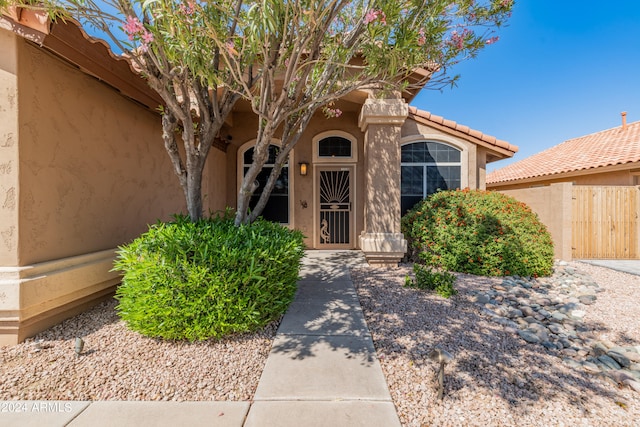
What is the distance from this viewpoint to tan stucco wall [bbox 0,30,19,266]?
2906mm

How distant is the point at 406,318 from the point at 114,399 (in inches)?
121

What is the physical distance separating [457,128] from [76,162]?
8237 mm

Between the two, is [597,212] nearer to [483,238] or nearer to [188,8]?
[483,238]

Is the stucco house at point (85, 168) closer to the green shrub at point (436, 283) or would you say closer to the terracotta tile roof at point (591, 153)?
the green shrub at point (436, 283)

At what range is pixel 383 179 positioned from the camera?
591 cm

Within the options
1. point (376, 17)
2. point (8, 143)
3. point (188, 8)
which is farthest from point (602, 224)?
point (8, 143)

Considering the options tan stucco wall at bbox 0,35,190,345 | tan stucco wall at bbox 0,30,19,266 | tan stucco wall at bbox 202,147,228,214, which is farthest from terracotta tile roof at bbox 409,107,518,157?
tan stucco wall at bbox 0,30,19,266

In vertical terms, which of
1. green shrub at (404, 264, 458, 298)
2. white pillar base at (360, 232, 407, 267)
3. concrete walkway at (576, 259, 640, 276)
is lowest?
concrete walkway at (576, 259, 640, 276)

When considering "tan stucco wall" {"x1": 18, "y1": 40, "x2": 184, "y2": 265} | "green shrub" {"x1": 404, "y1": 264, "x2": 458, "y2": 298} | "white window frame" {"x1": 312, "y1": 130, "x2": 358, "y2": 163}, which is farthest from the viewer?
"white window frame" {"x1": 312, "y1": 130, "x2": 358, "y2": 163}

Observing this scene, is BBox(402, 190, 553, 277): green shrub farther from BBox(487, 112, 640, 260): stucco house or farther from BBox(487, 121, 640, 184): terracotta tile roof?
BBox(487, 121, 640, 184): terracotta tile roof

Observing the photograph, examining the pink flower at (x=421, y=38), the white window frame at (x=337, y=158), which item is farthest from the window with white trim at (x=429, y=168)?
the pink flower at (x=421, y=38)

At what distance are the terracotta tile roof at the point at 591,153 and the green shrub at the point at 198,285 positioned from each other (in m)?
10.8

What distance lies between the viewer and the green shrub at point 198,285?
2.85m

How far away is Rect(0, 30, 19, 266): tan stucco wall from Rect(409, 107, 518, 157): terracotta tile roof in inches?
299
